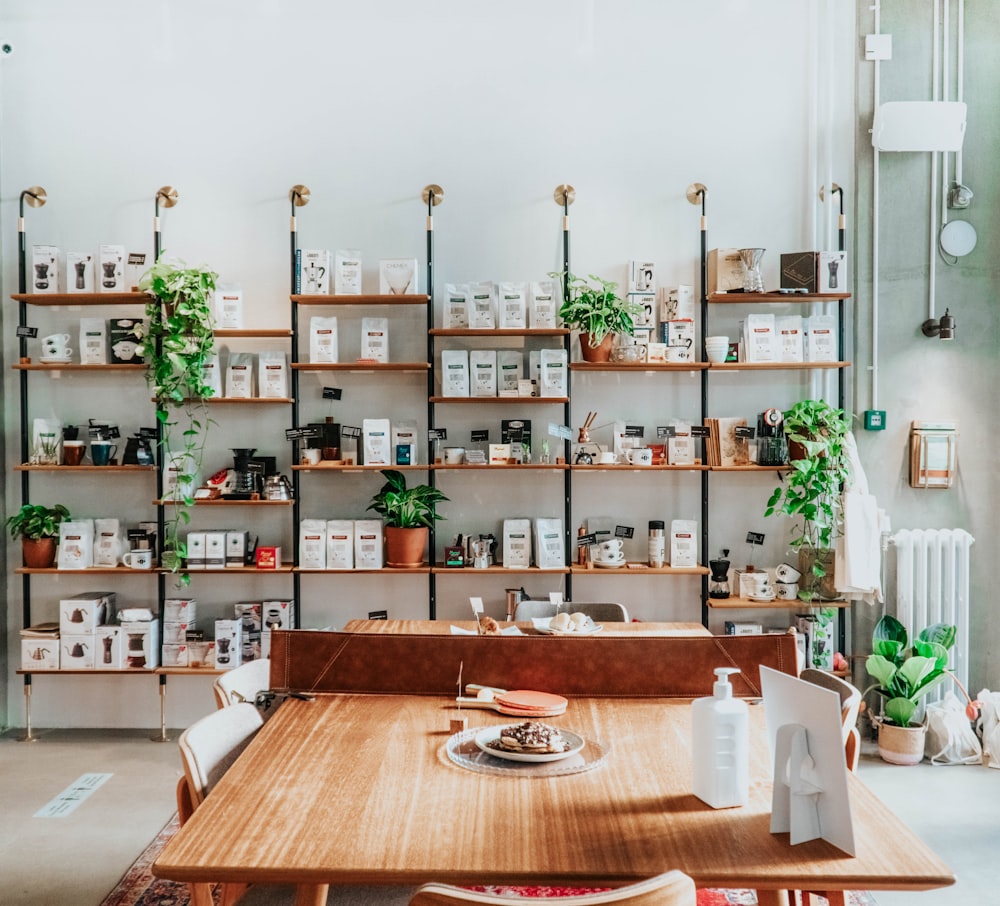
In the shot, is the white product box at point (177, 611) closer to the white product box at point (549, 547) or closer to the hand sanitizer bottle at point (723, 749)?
the white product box at point (549, 547)

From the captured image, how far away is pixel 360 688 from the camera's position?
2.65 m

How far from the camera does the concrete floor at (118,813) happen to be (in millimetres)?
3246

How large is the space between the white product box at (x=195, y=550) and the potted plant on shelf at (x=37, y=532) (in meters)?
0.69

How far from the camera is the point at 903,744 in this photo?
4.45 meters

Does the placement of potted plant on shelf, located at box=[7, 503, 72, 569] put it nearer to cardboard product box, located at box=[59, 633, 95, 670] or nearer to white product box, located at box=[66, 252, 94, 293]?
cardboard product box, located at box=[59, 633, 95, 670]

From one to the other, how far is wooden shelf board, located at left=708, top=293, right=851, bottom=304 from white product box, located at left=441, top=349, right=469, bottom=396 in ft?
4.32

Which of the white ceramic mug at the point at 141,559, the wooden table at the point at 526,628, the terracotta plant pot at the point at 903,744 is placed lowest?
the terracotta plant pot at the point at 903,744

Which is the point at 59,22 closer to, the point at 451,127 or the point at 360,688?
the point at 451,127

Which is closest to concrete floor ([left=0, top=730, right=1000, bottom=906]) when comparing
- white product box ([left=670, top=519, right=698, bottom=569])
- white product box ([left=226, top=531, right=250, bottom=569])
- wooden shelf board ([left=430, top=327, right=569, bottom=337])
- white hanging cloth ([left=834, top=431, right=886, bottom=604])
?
white hanging cloth ([left=834, top=431, right=886, bottom=604])

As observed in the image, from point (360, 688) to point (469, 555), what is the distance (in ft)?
7.16

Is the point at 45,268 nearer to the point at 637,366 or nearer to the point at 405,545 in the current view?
the point at 405,545

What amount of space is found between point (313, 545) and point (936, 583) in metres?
3.20

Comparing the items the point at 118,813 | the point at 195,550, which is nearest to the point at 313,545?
the point at 195,550

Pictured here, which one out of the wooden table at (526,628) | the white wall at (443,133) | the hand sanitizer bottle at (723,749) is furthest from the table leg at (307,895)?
the white wall at (443,133)
